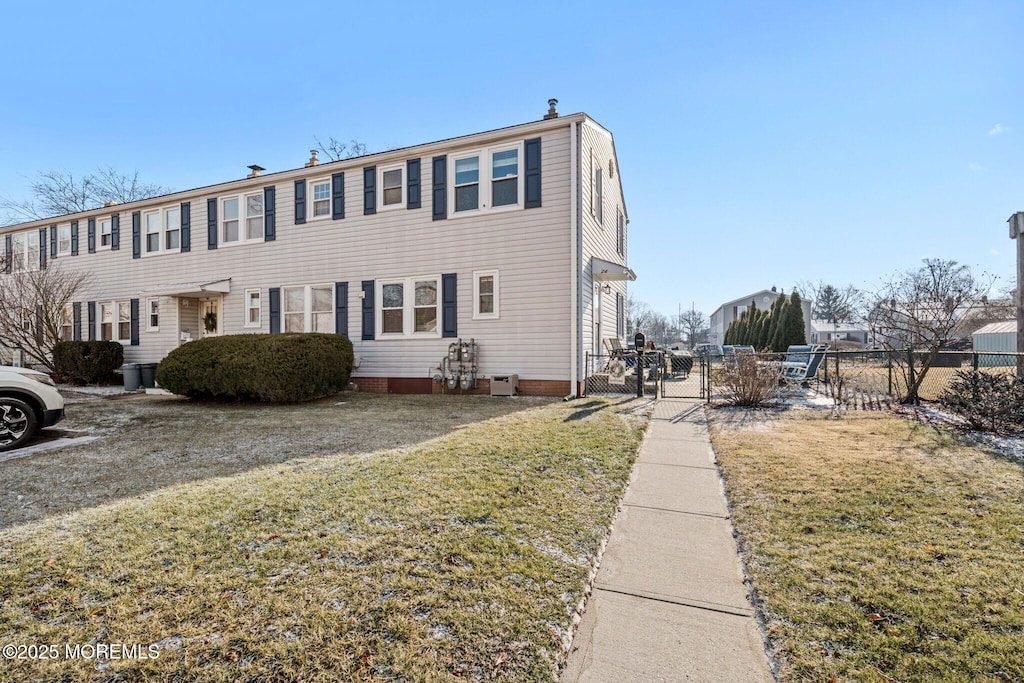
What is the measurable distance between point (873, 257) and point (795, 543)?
1279 inches

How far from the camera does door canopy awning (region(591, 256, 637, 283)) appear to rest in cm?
1138

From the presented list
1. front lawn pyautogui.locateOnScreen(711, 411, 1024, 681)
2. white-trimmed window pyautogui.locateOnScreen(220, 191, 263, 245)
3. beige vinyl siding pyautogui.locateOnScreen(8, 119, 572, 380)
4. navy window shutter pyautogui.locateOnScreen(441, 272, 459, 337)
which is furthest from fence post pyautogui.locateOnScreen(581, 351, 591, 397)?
white-trimmed window pyautogui.locateOnScreen(220, 191, 263, 245)

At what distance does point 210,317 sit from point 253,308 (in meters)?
2.05

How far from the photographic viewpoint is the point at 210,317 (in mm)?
14359

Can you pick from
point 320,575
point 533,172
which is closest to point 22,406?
point 320,575

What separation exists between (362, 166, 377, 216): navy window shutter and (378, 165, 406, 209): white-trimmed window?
205 mm

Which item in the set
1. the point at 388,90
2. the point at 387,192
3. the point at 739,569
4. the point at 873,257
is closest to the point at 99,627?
the point at 739,569

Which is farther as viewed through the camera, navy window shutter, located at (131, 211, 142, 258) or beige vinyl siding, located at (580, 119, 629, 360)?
navy window shutter, located at (131, 211, 142, 258)

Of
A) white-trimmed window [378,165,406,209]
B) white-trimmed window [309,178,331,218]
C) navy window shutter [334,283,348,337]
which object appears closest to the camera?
white-trimmed window [378,165,406,209]

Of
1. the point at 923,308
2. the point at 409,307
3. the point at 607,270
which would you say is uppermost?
the point at 607,270

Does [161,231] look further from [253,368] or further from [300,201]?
[253,368]

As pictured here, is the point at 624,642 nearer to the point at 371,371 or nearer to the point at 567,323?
the point at 567,323

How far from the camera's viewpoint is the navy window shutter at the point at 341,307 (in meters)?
12.4

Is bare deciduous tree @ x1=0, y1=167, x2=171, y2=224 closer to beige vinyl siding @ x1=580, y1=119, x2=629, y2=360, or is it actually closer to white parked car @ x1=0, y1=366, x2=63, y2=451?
white parked car @ x1=0, y1=366, x2=63, y2=451
